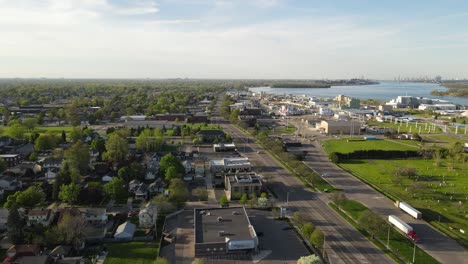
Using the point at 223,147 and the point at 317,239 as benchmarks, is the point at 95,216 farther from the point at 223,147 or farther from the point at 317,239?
the point at 223,147

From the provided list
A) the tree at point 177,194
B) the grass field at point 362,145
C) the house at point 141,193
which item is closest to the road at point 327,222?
the tree at point 177,194

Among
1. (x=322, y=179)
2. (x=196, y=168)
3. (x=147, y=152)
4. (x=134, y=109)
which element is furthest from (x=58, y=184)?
(x=134, y=109)

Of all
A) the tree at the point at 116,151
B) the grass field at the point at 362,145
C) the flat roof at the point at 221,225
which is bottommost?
the flat roof at the point at 221,225

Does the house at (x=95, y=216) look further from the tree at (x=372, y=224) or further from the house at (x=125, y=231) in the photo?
the tree at (x=372, y=224)

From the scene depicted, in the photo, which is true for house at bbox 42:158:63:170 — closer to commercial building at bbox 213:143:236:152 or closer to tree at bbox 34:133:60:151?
tree at bbox 34:133:60:151

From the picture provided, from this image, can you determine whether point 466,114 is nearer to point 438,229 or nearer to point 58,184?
point 438,229

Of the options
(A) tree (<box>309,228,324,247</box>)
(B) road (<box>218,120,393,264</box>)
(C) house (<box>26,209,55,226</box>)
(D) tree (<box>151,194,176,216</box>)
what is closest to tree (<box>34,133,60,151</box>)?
(C) house (<box>26,209,55,226</box>)
